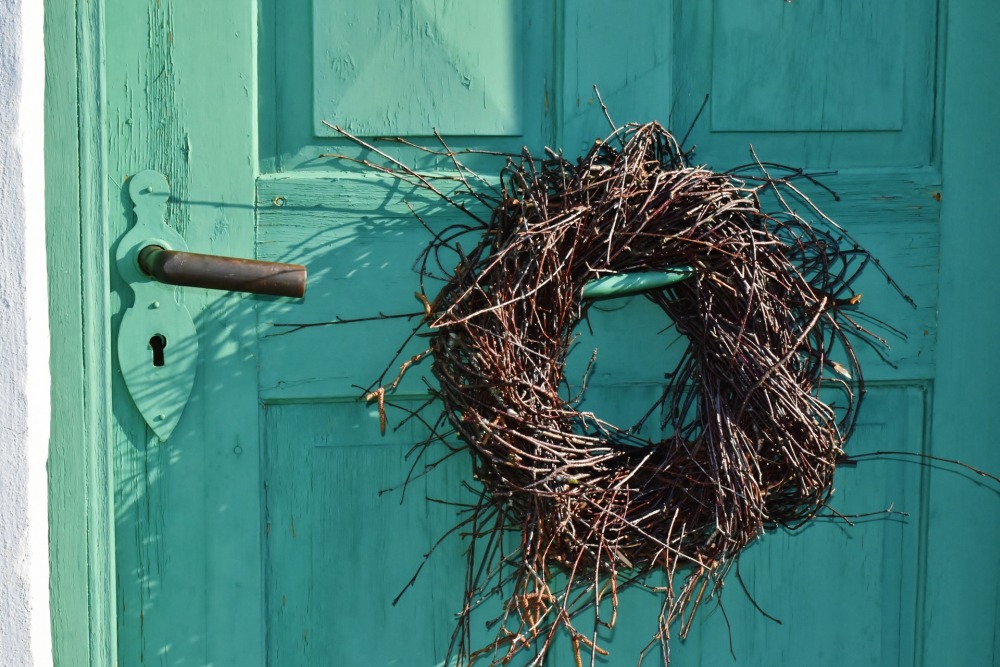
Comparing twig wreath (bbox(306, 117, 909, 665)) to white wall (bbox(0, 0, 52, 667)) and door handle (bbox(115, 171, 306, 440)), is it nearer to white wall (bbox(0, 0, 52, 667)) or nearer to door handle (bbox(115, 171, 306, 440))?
door handle (bbox(115, 171, 306, 440))

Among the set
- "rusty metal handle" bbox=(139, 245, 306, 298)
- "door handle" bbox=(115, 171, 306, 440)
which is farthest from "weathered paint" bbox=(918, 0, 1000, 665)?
"door handle" bbox=(115, 171, 306, 440)

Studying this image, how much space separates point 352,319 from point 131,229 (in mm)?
296

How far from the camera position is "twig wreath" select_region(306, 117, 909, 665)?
1106 millimetres

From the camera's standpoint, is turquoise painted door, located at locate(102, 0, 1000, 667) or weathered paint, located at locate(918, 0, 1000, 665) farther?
weathered paint, located at locate(918, 0, 1000, 665)

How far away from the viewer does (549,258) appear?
112 centimetres

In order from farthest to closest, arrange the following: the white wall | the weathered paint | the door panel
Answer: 1. the weathered paint
2. the door panel
3. the white wall

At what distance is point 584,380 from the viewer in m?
1.18

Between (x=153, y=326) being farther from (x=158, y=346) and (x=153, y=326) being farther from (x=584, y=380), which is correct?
(x=584, y=380)

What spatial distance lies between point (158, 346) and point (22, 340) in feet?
0.55

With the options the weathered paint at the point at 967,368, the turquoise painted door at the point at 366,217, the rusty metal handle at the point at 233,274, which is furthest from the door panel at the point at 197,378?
the weathered paint at the point at 967,368

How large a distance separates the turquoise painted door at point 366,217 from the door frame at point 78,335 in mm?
25

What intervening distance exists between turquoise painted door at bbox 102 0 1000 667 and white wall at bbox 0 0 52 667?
0.33 ft

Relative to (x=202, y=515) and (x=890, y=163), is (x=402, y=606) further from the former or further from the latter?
(x=890, y=163)

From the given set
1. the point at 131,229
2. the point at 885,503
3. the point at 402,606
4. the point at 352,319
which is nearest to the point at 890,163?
the point at 885,503
